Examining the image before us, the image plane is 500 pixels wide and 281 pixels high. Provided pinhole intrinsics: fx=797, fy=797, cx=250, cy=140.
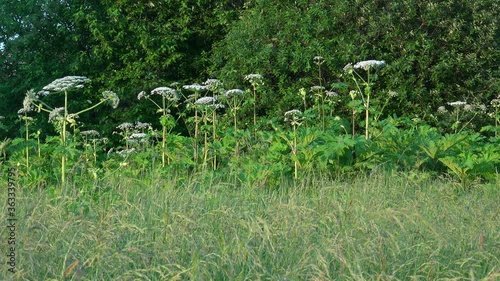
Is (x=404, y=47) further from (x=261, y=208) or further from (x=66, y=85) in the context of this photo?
(x=261, y=208)

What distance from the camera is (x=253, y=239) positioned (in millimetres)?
4137

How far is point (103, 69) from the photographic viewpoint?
634 inches

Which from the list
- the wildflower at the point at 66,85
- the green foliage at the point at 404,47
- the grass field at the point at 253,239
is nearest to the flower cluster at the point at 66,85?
the wildflower at the point at 66,85

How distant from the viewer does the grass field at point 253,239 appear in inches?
141

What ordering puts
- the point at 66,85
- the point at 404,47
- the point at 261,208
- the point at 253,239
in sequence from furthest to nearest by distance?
the point at 404,47 → the point at 66,85 → the point at 261,208 → the point at 253,239

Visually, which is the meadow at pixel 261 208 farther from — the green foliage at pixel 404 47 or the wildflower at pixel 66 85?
the green foliage at pixel 404 47

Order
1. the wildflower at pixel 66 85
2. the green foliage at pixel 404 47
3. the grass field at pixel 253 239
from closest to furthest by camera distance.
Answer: the grass field at pixel 253 239 → the wildflower at pixel 66 85 → the green foliage at pixel 404 47

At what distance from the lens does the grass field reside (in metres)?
3.58

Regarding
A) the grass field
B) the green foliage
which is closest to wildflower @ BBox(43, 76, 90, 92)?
the grass field

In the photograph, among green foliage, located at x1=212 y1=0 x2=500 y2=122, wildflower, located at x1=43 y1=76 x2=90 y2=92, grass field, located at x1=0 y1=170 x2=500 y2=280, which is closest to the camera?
grass field, located at x1=0 y1=170 x2=500 y2=280

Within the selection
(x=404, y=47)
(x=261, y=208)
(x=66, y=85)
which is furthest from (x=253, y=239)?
(x=404, y=47)

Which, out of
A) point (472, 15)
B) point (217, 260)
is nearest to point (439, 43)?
point (472, 15)

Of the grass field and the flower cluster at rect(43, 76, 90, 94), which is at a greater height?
the flower cluster at rect(43, 76, 90, 94)

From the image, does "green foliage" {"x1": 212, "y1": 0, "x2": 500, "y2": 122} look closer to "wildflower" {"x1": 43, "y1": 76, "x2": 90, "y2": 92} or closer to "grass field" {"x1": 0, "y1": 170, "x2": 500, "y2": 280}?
"wildflower" {"x1": 43, "y1": 76, "x2": 90, "y2": 92}
